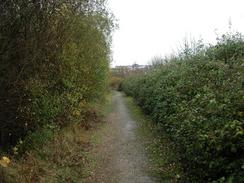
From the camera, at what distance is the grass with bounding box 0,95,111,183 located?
305 inches

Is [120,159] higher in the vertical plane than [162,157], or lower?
lower

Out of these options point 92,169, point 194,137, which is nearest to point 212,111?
point 194,137

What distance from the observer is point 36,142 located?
394 inches

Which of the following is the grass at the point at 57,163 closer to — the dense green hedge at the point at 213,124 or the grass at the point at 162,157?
the grass at the point at 162,157

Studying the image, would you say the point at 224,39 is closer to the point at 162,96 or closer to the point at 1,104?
the point at 162,96

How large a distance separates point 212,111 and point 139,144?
6541 mm

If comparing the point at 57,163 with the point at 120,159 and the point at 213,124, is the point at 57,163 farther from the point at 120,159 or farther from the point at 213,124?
the point at 213,124

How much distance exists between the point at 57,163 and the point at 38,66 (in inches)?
109

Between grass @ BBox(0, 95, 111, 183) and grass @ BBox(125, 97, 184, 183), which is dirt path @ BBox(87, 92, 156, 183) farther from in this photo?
grass @ BBox(0, 95, 111, 183)

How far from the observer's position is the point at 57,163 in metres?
9.47

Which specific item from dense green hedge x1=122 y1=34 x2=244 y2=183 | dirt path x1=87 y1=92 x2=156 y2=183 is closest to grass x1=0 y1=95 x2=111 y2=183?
dirt path x1=87 y1=92 x2=156 y2=183

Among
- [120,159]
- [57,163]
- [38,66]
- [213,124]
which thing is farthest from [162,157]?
[38,66]

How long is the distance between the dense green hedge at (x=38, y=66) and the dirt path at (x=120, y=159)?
1969mm

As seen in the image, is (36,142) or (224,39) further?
(224,39)
